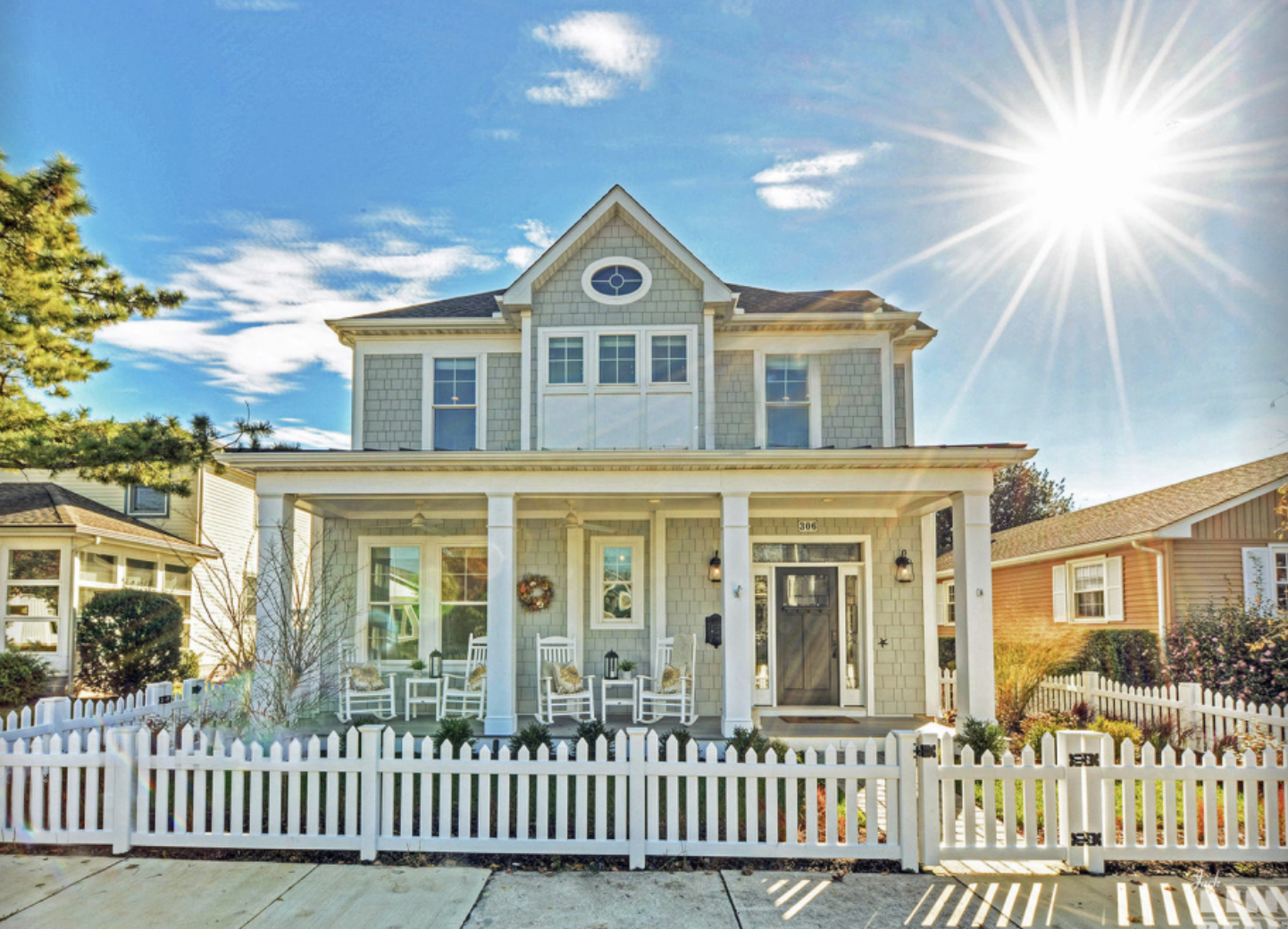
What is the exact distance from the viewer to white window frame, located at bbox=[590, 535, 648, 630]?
1184cm

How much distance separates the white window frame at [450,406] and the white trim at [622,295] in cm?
180

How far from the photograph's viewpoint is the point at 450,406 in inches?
481

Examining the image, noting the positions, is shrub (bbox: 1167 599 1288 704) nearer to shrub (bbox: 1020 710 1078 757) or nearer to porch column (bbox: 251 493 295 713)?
shrub (bbox: 1020 710 1078 757)

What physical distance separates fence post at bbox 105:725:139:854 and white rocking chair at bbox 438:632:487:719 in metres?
4.66

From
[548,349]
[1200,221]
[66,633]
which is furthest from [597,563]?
[66,633]

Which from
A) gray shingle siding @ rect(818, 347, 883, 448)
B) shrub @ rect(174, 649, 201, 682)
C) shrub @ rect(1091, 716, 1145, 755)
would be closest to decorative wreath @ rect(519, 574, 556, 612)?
gray shingle siding @ rect(818, 347, 883, 448)

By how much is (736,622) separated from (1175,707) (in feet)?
15.0

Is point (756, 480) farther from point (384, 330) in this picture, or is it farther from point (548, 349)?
point (384, 330)

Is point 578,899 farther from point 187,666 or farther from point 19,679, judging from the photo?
point 187,666

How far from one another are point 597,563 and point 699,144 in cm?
562

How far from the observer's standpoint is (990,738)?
7.94m

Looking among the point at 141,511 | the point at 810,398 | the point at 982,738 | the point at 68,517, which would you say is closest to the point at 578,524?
the point at 810,398

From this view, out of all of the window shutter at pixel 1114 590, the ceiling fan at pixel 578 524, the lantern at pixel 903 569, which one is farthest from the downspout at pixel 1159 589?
the ceiling fan at pixel 578 524

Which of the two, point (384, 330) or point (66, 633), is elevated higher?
point (384, 330)
